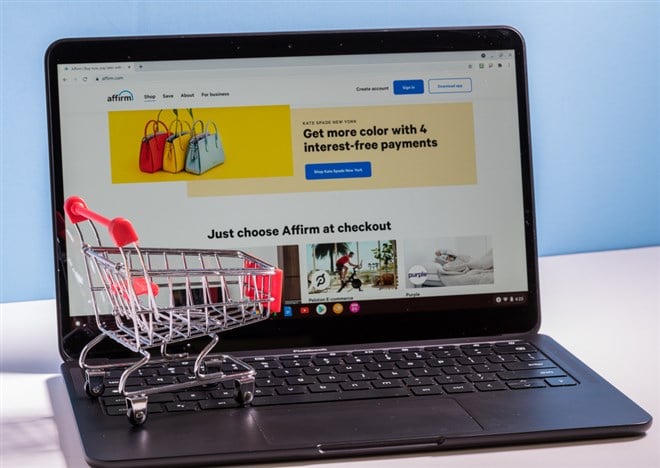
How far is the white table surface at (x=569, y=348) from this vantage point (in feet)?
2.18

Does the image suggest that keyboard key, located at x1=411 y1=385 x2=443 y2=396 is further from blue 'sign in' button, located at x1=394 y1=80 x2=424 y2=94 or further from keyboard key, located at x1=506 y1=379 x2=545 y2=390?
blue 'sign in' button, located at x1=394 y1=80 x2=424 y2=94

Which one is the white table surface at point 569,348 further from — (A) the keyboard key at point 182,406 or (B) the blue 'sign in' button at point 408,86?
(B) the blue 'sign in' button at point 408,86

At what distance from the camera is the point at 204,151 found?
952 mm

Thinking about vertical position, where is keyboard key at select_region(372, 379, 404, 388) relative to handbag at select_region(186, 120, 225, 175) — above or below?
below

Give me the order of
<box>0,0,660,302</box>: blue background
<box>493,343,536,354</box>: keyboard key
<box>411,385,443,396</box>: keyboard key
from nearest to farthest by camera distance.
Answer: <box>411,385,443,396</box>: keyboard key, <box>493,343,536,354</box>: keyboard key, <box>0,0,660,302</box>: blue background

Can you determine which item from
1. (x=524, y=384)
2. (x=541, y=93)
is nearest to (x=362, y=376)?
(x=524, y=384)

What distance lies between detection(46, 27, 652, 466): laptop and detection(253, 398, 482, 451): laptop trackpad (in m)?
0.11

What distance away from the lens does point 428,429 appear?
691 mm

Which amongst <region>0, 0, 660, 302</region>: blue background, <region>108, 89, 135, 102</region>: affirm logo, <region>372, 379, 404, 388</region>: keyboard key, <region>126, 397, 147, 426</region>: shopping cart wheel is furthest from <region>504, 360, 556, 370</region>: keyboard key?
<region>0, 0, 660, 302</region>: blue background

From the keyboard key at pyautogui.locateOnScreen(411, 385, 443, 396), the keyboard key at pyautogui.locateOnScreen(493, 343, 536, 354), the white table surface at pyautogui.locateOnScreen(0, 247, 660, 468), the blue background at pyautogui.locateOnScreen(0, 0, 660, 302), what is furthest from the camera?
the blue background at pyautogui.locateOnScreen(0, 0, 660, 302)

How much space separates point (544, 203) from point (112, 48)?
2.55 ft

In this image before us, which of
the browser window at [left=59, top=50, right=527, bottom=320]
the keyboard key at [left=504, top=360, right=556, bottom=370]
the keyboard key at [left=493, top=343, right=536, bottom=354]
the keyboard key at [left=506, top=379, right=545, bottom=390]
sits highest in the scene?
the browser window at [left=59, top=50, right=527, bottom=320]

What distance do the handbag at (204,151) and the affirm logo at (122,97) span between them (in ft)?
0.22

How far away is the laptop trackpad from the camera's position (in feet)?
2.21
